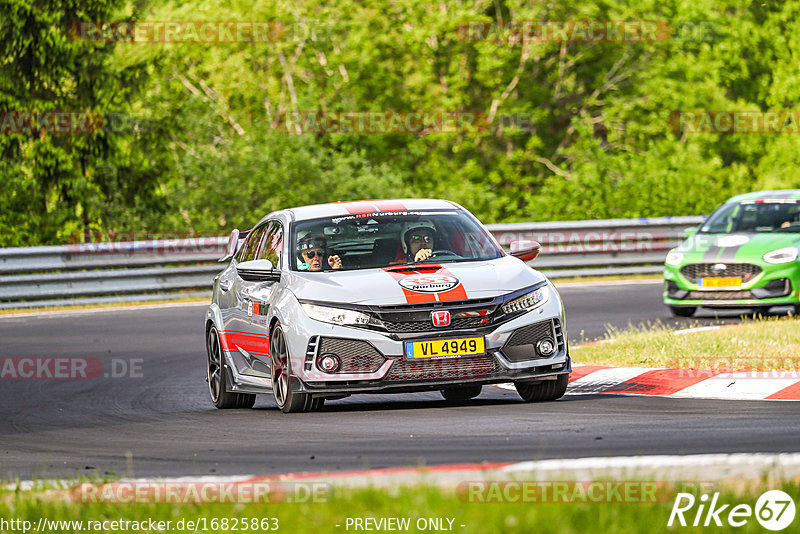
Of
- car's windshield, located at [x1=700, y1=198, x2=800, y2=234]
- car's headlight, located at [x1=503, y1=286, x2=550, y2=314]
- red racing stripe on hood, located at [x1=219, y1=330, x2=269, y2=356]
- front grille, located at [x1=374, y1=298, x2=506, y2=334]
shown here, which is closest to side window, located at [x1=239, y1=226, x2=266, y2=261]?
red racing stripe on hood, located at [x1=219, y1=330, x2=269, y2=356]

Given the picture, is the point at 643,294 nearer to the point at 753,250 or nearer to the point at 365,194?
the point at 753,250

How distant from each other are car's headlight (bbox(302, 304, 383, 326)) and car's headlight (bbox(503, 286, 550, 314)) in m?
0.90

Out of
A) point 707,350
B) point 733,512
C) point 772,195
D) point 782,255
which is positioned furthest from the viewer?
point 772,195

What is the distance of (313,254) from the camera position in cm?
1071

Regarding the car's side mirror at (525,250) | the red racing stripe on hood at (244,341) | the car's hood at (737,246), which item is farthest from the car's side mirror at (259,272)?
the car's hood at (737,246)

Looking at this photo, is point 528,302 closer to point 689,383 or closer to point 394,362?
point 394,362

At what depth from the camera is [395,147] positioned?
135 ft

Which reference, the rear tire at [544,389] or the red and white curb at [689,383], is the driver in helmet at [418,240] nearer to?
the rear tire at [544,389]

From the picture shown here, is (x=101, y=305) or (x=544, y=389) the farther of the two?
(x=101, y=305)

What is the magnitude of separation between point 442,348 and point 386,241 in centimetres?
145

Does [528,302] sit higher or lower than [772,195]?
higher

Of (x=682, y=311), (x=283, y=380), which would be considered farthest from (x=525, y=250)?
(x=682, y=311)

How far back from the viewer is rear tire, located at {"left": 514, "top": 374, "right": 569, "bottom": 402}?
33.6ft

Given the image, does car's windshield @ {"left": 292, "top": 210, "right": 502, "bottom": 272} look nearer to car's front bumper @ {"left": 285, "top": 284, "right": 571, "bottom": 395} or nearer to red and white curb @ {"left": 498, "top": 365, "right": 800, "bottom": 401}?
car's front bumper @ {"left": 285, "top": 284, "right": 571, "bottom": 395}
